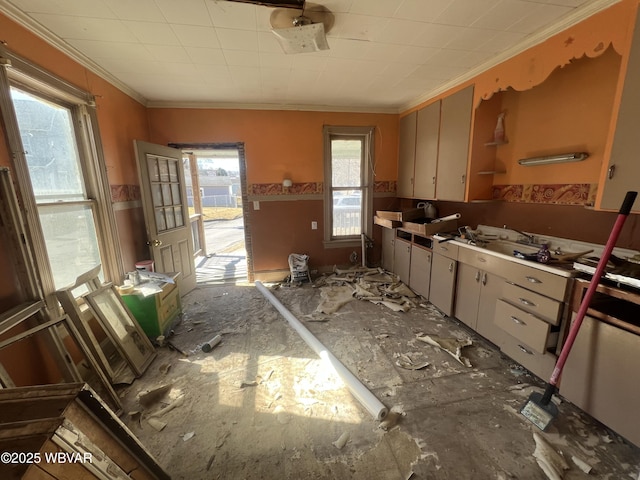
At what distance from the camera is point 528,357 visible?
199 centimetres

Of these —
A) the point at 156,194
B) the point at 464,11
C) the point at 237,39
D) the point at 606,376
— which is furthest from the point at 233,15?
the point at 606,376

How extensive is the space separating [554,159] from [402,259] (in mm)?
1999

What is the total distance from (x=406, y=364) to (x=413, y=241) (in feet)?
5.60

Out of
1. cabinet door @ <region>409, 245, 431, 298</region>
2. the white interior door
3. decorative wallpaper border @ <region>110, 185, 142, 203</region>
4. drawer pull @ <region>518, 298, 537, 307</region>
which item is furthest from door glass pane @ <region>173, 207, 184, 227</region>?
drawer pull @ <region>518, 298, 537, 307</region>

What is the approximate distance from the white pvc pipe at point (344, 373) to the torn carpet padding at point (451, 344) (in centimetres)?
90

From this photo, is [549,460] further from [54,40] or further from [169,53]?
[54,40]

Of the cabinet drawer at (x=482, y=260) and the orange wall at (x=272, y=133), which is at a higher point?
the orange wall at (x=272, y=133)

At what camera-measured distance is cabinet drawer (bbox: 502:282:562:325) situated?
5.91 feet

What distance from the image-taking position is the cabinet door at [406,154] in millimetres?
3787

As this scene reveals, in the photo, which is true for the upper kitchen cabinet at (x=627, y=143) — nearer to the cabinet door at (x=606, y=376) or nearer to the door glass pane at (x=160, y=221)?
the cabinet door at (x=606, y=376)

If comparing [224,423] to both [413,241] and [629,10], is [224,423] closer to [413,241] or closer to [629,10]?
[413,241]

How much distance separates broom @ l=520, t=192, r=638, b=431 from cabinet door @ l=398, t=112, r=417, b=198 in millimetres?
2521

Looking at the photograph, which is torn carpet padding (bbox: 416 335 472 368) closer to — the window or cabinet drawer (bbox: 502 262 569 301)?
cabinet drawer (bbox: 502 262 569 301)

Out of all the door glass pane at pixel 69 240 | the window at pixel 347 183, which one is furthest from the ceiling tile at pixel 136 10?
the window at pixel 347 183
